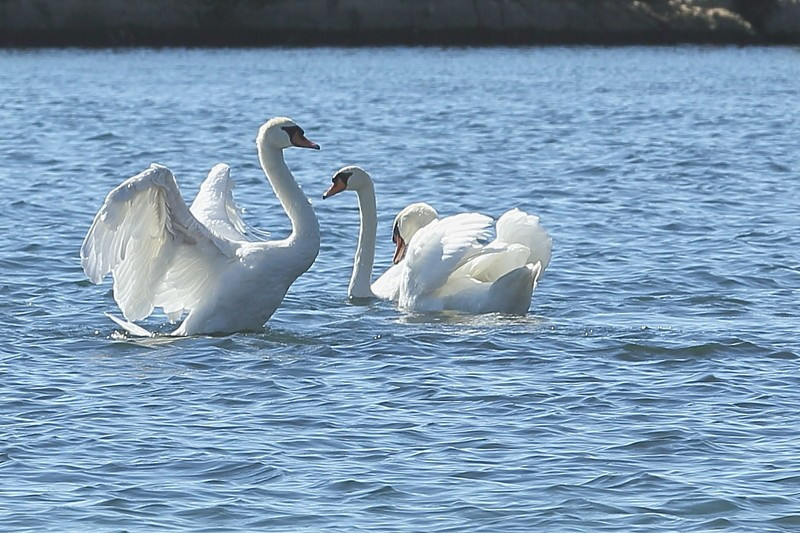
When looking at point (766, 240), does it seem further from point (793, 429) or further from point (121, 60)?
point (121, 60)

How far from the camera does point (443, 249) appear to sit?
34.7 ft

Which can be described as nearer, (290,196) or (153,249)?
(153,249)

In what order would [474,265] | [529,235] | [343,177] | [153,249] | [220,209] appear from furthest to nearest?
[343,177] → [220,209] → [474,265] → [529,235] → [153,249]

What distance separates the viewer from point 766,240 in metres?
13.9

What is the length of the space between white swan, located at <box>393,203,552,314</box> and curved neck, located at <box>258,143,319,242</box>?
3.11 feet

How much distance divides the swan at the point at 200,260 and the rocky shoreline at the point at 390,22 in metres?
41.9

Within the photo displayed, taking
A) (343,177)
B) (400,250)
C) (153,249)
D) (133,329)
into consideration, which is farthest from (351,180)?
(133,329)

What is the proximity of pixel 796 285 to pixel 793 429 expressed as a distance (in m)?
4.24

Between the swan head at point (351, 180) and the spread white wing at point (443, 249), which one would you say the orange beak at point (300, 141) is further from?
the swan head at point (351, 180)

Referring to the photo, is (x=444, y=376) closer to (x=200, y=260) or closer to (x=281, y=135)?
(x=200, y=260)

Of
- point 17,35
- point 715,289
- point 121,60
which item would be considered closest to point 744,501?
point 715,289

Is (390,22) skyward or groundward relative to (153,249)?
skyward

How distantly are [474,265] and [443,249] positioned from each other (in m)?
0.53

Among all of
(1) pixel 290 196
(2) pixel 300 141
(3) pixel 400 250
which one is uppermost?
(2) pixel 300 141
